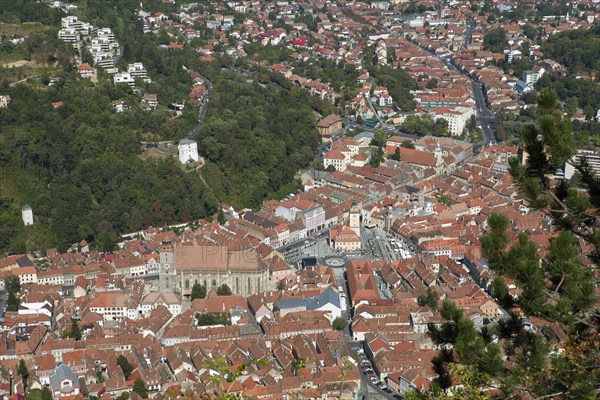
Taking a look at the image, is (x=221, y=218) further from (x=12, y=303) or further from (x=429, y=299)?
(x=429, y=299)

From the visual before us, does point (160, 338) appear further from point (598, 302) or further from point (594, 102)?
point (594, 102)

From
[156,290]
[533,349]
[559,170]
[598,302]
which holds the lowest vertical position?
[156,290]

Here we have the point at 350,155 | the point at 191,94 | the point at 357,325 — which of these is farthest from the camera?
the point at 191,94

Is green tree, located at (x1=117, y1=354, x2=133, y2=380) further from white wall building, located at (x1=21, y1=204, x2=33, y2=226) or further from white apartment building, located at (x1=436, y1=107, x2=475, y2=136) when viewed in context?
white apartment building, located at (x1=436, y1=107, x2=475, y2=136)

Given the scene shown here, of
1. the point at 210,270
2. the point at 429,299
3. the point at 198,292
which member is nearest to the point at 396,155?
the point at 429,299

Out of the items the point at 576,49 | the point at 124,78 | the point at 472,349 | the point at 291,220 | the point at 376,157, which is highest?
the point at 472,349

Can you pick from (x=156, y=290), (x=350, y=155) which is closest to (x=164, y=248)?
(x=156, y=290)
